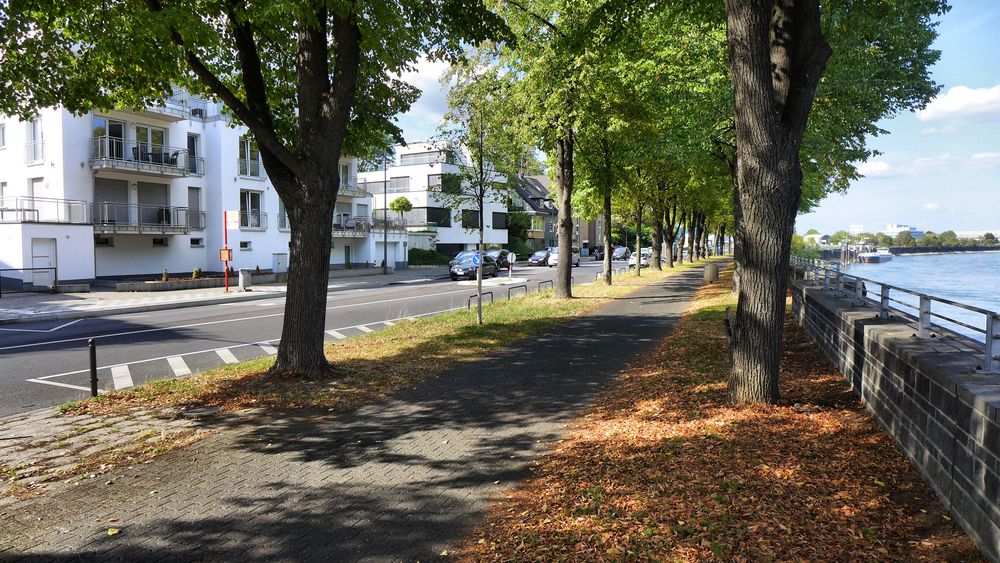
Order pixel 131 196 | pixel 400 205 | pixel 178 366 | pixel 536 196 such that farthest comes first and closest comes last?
pixel 536 196 → pixel 400 205 → pixel 131 196 → pixel 178 366

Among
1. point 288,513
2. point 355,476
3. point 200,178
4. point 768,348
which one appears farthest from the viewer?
point 200,178

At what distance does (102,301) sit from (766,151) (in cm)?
2308

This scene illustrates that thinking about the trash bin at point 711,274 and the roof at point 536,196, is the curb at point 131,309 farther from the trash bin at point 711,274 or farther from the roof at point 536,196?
the roof at point 536,196

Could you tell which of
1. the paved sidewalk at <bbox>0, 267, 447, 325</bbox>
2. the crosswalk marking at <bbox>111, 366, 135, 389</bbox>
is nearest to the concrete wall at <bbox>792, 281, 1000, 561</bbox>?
the crosswalk marking at <bbox>111, 366, 135, 389</bbox>

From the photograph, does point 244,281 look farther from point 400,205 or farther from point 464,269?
point 400,205

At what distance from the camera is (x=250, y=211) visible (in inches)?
1385

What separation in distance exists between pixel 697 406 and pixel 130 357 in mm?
10460

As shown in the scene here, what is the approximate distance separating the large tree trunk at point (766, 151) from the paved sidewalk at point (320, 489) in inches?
87.1

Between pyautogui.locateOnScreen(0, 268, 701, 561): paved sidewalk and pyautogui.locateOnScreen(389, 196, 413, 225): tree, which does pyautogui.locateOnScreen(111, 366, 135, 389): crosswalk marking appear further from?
pyautogui.locateOnScreen(389, 196, 413, 225): tree

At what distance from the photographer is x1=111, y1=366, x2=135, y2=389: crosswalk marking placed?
9.21 meters

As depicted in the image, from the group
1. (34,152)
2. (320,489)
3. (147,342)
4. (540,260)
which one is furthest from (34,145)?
(540,260)

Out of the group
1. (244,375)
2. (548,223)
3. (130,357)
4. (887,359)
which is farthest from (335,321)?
(548,223)

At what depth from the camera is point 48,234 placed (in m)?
25.0

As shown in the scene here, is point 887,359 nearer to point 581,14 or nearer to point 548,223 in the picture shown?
point 581,14
